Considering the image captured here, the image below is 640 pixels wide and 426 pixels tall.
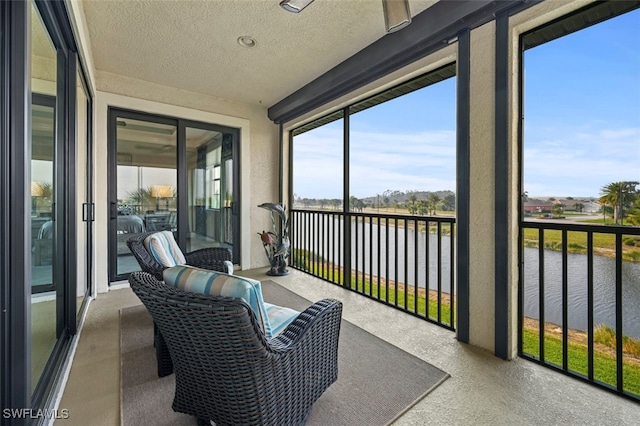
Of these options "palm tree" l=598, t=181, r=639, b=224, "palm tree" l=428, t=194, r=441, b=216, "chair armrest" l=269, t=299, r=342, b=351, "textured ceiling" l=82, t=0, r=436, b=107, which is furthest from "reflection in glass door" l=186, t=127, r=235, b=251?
"palm tree" l=598, t=181, r=639, b=224

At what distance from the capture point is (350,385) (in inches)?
68.1

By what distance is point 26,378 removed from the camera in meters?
1.15

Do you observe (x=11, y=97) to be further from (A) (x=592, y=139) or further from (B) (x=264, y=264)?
(B) (x=264, y=264)

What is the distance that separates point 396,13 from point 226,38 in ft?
5.99

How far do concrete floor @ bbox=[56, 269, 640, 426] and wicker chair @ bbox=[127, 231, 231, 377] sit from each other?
0.26 meters

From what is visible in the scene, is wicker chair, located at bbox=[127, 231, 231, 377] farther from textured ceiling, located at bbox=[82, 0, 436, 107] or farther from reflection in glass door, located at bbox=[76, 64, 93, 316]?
textured ceiling, located at bbox=[82, 0, 436, 107]

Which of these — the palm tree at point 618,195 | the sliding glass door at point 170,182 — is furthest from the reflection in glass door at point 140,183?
the palm tree at point 618,195

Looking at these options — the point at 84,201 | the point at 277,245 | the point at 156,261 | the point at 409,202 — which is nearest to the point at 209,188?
the point at 277,245

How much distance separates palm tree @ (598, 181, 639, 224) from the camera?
1663 mm

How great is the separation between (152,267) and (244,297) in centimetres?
132

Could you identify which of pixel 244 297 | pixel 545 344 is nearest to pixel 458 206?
pixel 545 344

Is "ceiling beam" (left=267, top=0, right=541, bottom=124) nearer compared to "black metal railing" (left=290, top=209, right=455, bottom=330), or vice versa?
"ceiling beam" (left=267, top=0, right=541, bottom=124)

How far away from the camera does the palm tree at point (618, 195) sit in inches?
65.5

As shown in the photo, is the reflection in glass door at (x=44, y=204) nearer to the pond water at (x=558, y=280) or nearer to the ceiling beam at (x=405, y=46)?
the ceiling beam at (x=405, y=46)
